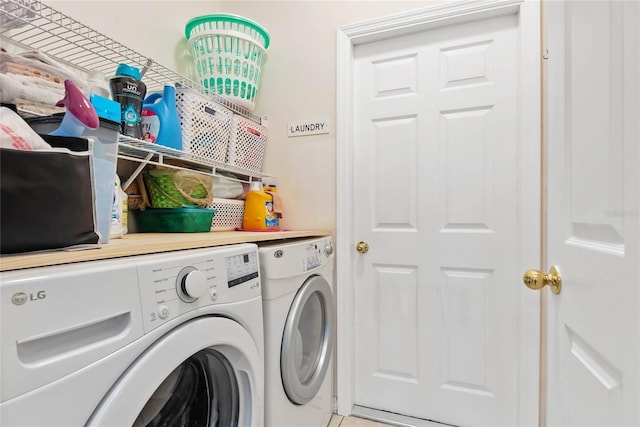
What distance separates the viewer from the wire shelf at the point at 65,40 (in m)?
0.82

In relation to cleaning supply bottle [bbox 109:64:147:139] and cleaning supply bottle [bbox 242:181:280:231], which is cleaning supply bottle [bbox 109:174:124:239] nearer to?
cleaning supply bottle [bbox 109:64:147:139]

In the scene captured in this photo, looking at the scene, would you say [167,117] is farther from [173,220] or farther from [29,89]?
[29,89]

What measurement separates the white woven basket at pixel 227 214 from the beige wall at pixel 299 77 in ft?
1.00

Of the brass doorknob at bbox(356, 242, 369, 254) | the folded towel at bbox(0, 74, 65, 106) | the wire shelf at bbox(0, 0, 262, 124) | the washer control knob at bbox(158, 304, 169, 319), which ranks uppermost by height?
the wire shelf at bbox(0, 0, 262, 124)

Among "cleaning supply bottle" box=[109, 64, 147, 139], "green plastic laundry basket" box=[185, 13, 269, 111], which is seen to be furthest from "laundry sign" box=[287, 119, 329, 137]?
"cleaning supply bottle" box=[109, 64, 147, 139]

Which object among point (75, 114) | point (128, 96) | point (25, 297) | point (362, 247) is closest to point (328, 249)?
point (362, 247)

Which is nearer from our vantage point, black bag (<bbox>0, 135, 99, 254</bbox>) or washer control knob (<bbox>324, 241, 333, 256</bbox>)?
black bag (<bbox>0, 135, 99, 254</bbox>)

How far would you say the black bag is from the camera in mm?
463

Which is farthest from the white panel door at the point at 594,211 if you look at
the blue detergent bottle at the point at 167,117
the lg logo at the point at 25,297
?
the blue detergent bottle at the point at 167,117

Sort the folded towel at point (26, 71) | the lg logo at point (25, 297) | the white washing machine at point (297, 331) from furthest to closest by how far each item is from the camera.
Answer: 1. the white washing machine at point (297, 331)
2. the folded towel at point (26, 71)
3. the lg logo at point (25, 297)

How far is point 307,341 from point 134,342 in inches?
38.8

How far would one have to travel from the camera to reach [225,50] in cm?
151

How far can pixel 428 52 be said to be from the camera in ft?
5.30

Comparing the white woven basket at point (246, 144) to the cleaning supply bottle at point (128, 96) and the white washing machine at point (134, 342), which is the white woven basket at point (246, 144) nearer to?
the cleaning supply bottle at point (128, 96)
